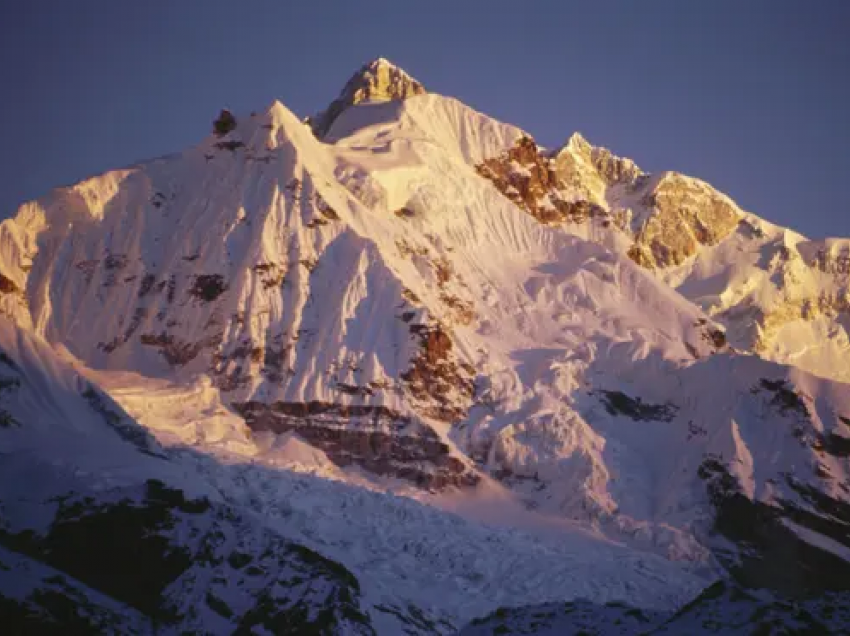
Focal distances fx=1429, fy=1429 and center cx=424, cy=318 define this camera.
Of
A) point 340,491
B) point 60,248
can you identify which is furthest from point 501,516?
point 60,248

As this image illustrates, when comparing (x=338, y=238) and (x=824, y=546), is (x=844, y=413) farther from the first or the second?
(x=338, y=238)

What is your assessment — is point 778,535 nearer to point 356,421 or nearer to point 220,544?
point 356,421

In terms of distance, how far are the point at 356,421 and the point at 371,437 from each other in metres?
2.93

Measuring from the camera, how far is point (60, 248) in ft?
624

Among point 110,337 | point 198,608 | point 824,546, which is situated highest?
point 110,337

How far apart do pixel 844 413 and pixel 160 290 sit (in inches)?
3394

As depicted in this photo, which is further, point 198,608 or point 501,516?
point 501,516

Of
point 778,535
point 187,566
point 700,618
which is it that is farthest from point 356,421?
point 700,618

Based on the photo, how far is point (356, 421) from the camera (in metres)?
163

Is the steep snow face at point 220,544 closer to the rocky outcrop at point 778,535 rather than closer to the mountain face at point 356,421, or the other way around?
the mountain face at point 356,421

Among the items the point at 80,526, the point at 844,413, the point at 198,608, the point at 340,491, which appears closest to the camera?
the point at 198,608

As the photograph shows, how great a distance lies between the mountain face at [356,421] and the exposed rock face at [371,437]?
0.29 m

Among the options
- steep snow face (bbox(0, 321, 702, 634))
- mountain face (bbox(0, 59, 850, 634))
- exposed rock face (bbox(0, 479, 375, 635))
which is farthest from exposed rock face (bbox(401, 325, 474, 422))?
exposed rock face (bbox(0, 479, 375, 635))

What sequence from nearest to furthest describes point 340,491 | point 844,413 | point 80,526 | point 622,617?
point 622,617 < point 80,526 < point 340,491 < point 844,413
